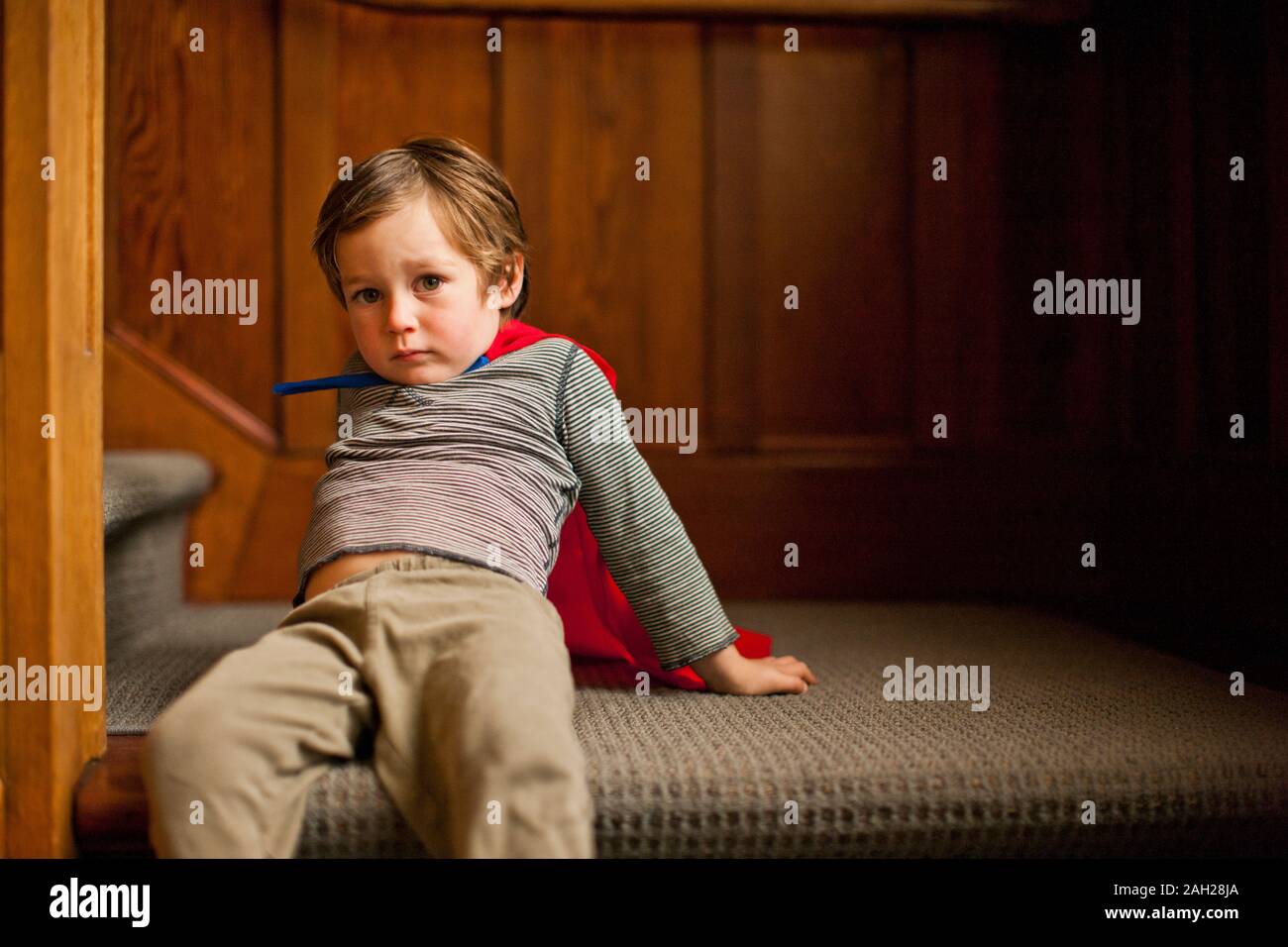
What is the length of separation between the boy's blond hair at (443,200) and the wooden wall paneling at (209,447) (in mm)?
514

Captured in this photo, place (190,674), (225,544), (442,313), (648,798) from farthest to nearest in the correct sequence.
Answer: (225,544)
(190,674)
(442,313)
(648,798)

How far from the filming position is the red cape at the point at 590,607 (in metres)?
1.02

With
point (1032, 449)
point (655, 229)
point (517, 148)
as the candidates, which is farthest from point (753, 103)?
point (1032, 449)

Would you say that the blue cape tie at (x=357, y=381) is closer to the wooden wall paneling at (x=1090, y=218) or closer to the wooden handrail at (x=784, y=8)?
the wooden handrail at (x=784, y=8)

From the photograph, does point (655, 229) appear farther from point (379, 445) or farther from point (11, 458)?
point (11, 458)

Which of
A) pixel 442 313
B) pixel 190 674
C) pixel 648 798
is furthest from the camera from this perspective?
pixel 190 674

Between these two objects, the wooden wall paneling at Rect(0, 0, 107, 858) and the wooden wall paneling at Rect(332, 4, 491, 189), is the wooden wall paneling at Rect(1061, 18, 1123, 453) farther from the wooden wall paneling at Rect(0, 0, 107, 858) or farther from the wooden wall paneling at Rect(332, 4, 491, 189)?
the wooden wall paneling at Rect(0, 0, 107, 858)

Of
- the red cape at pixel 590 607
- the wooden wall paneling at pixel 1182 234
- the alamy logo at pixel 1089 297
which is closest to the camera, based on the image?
the red cape at pixel 590 607

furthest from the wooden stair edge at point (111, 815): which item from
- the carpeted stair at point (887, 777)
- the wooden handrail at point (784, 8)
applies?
the wooden handrail at point (784, 8)

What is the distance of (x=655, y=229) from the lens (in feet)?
4.75

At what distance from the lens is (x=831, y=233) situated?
1.46 metres

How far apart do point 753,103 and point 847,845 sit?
1024mm

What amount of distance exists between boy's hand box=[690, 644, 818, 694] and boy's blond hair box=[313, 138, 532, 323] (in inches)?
14.4
